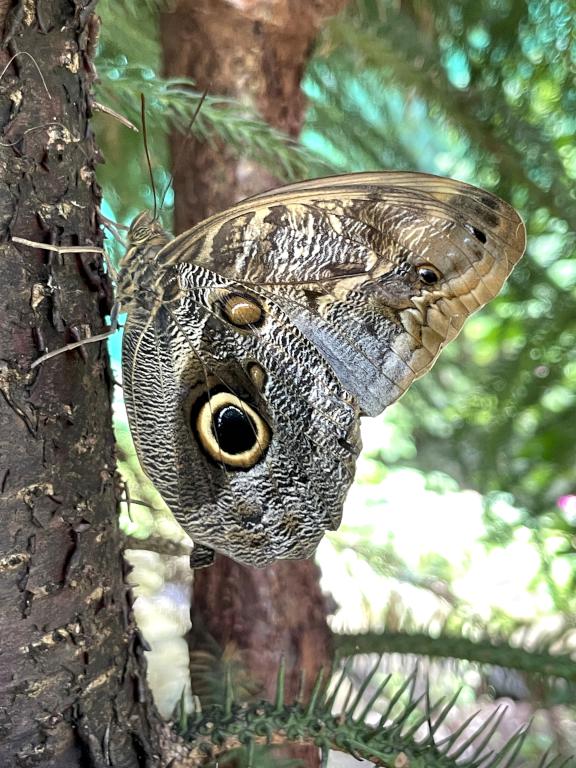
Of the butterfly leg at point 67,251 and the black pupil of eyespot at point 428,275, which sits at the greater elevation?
the black pupil of eyespot at point 428,275

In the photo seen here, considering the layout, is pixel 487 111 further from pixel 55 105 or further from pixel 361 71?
pixel 55 105

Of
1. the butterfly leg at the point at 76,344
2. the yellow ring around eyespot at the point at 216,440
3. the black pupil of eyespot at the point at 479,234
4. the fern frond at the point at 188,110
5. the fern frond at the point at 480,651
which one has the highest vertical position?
the fern frond at the point at 188,110

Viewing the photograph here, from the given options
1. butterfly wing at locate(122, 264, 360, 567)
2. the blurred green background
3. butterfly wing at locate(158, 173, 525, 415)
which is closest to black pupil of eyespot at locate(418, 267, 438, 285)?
butterfly wing at locate(158, 173, 525, 415)

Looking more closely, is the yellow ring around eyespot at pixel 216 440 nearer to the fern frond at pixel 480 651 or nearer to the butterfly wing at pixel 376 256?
the butterfly wing at pixel 376 256

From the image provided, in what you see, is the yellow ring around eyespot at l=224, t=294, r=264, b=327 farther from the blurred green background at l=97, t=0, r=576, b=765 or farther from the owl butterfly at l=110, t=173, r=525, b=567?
the blurred green background at l=97, t=0, r=576, b=765

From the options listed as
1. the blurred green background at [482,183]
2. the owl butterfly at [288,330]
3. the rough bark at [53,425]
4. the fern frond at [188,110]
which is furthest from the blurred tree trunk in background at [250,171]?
the rough bark at [53,425]

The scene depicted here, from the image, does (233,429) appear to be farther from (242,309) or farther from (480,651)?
(480,651)

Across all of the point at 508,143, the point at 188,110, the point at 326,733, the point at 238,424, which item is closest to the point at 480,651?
the point at 326,733

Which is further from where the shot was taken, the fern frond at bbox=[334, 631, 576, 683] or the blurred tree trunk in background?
the blurred tree trunk in background
